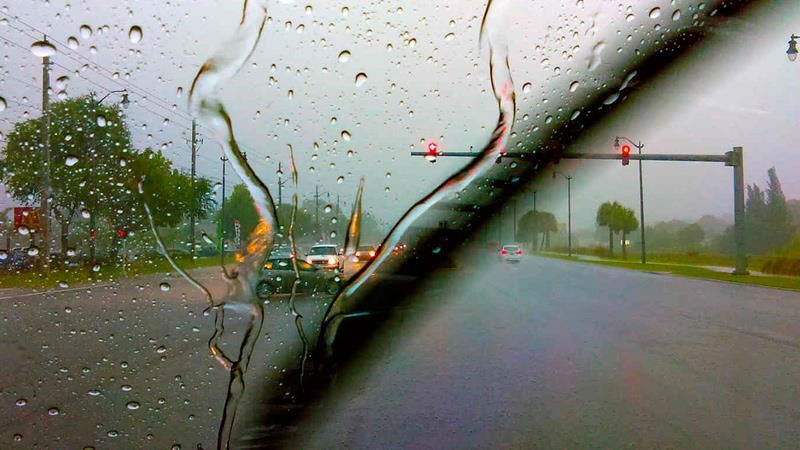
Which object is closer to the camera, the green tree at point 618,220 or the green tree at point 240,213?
the green tree at point 240,213

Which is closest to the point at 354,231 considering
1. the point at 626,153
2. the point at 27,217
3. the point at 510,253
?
the point at 27,217

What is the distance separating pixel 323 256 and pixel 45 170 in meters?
2.51

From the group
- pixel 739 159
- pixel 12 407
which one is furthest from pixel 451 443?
pixel 739 159

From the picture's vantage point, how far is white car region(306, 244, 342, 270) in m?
6.40

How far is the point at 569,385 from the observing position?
7527 mm

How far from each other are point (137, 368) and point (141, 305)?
1.32 meters

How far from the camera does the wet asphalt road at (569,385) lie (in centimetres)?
559

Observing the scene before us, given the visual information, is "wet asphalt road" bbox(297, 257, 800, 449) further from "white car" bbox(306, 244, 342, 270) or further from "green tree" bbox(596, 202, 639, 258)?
"green tree" bbox(596, 202, 639, 258)

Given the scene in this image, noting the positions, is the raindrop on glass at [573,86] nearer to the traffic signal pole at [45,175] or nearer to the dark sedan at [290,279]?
the dark sedan at [290,279]

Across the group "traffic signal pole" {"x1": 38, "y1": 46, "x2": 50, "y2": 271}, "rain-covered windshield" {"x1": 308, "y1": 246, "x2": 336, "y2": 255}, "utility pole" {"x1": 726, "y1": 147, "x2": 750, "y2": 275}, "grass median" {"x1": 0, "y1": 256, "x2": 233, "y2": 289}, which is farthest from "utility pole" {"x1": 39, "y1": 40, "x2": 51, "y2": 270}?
"utility pole" {"x1": 726, "y1": 147, "x2": 750, "y2": 275}

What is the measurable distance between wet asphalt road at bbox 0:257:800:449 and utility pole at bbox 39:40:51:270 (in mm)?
569

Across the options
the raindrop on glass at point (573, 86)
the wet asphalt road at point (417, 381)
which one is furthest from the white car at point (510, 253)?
the raindrop on glass at point (573, 86)

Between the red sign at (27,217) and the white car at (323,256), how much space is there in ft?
7.79

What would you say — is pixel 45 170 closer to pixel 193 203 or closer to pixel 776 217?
pixel 193 203
